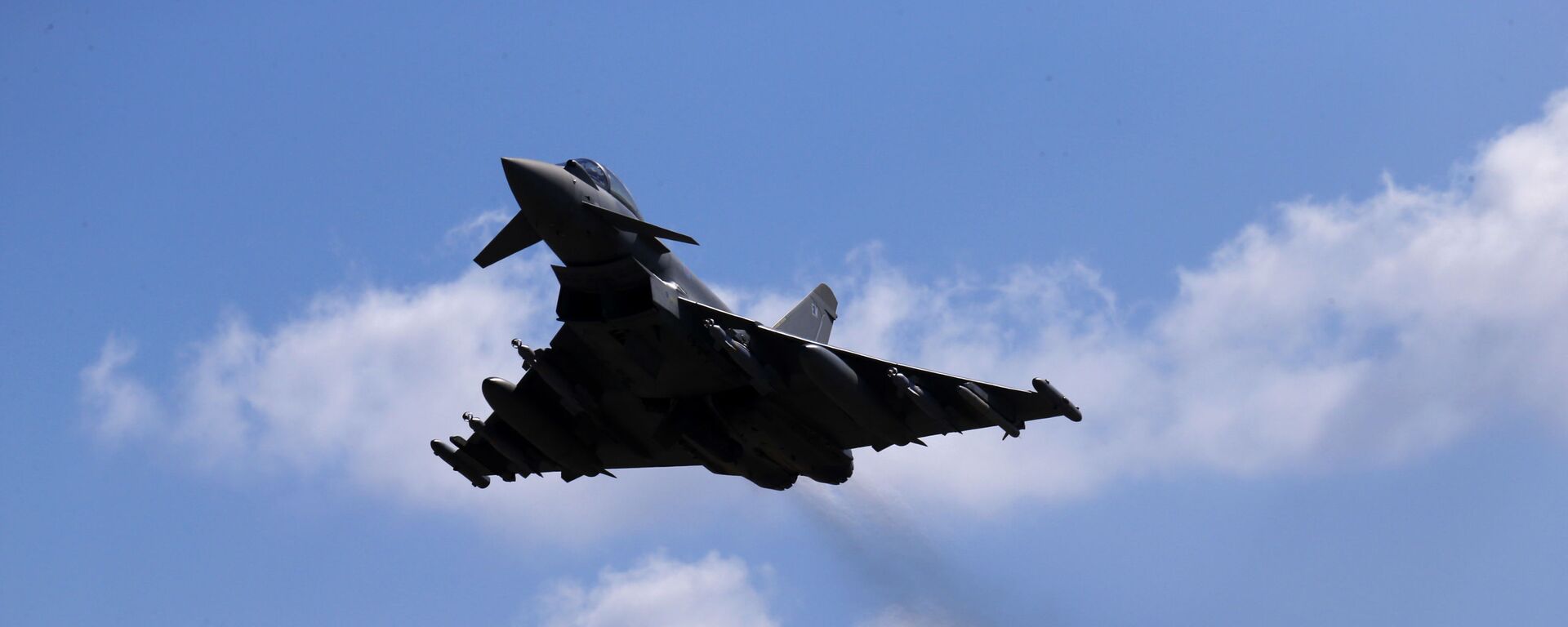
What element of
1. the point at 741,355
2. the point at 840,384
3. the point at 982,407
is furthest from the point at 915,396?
the point at 741,355

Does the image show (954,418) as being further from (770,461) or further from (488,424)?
(488,424)

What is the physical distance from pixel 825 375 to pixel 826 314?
908cm

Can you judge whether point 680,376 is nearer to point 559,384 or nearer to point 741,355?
point 741,355

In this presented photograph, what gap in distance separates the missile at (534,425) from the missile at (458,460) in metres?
1.97

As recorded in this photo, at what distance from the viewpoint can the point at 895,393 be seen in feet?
92.1

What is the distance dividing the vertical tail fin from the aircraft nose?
8.21 meters

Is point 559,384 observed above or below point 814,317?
below

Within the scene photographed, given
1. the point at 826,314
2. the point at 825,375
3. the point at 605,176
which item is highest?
the point at 826,314

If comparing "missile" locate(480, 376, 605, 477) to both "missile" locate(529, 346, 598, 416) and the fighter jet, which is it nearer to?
the fighter jet

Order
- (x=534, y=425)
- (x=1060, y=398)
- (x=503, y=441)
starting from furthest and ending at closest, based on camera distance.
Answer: (x=503, y=441) → (x=534, y=425) → (x=1060, y=398)

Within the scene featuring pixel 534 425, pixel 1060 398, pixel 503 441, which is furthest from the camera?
pixel 503 441

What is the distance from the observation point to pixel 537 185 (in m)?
26.9

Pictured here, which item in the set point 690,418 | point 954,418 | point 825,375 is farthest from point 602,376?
point 954,418

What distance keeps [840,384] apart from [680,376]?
403 cm
